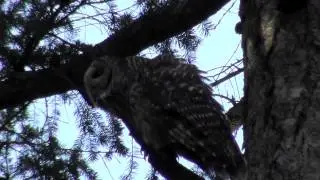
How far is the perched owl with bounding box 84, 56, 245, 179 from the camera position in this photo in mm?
2576

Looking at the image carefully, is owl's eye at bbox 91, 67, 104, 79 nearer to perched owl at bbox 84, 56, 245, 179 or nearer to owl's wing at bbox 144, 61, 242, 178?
perched owl at bbox 84, 56, 245, 179

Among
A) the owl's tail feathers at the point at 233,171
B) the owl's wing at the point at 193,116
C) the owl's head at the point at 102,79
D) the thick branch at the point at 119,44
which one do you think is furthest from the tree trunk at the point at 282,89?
the owl's head at the point at 102,79

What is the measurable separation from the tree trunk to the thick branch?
0.84 metres

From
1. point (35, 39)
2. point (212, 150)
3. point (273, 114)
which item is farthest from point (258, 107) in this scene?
point (35, 39)

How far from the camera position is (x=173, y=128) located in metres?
2.86

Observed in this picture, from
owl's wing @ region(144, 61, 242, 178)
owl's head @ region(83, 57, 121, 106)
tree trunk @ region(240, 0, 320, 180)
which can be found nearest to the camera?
tree trunk @ region(240, 0, 320, 180)

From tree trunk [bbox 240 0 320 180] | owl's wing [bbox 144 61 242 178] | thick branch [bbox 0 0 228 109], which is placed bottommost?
tree trunk [bbox 240 0 320 180]

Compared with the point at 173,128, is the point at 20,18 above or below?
above

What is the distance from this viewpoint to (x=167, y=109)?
289cm

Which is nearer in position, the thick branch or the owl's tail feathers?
the owl's tail feathers

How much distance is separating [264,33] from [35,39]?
1.22 metres

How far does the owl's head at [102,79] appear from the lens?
3096mm

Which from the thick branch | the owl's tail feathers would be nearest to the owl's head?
the thick branch

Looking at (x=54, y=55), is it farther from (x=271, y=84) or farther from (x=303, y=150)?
(x=303, y=150)
